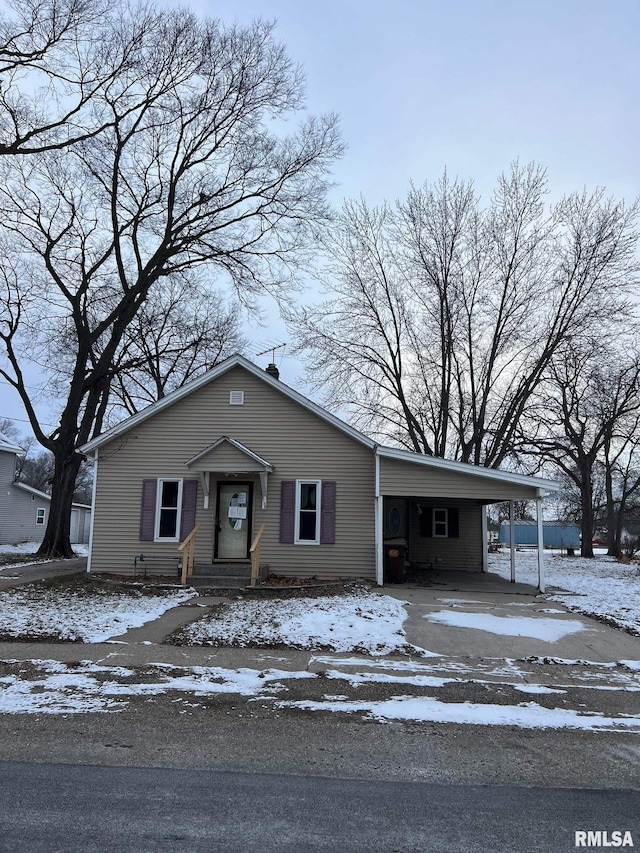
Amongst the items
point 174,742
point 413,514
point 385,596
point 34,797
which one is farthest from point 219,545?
point 34,797

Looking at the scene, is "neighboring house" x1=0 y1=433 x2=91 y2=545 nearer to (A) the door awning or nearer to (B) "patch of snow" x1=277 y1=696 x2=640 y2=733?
(A) the door awning

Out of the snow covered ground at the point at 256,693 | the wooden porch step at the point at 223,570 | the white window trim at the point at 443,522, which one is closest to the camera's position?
the snow covered ground at the point at 256,693

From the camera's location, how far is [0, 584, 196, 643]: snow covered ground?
855cm

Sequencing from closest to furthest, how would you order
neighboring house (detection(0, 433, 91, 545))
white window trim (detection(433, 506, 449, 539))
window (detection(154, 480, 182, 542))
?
window (detection(154, 480, 182, 542))
white window trim (detection(433, 506, 449, 539))
neighboring house (detection(0, 433, 91, 545))

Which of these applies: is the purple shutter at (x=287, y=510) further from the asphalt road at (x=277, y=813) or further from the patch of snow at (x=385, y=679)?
the asphalt road at (x=277, y=813)

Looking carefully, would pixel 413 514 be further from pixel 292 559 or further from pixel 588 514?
pixel 588 514

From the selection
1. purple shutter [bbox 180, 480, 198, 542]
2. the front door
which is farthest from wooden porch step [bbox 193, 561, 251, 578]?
purple shutter [bbox 180, 480, 198, 542]

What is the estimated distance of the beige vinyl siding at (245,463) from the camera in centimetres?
1462

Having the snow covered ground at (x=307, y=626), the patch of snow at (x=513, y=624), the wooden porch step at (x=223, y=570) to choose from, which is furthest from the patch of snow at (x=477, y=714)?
the wooden porch step at (x=223, y=570)

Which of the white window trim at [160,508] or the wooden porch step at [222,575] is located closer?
the wooden porch step at [222,575]

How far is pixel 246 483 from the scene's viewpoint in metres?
15.1

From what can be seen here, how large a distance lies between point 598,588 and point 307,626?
951 cm

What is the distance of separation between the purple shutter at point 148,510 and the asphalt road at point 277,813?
10.7 meters

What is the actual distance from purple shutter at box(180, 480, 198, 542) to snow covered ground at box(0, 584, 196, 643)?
6.79 feet
